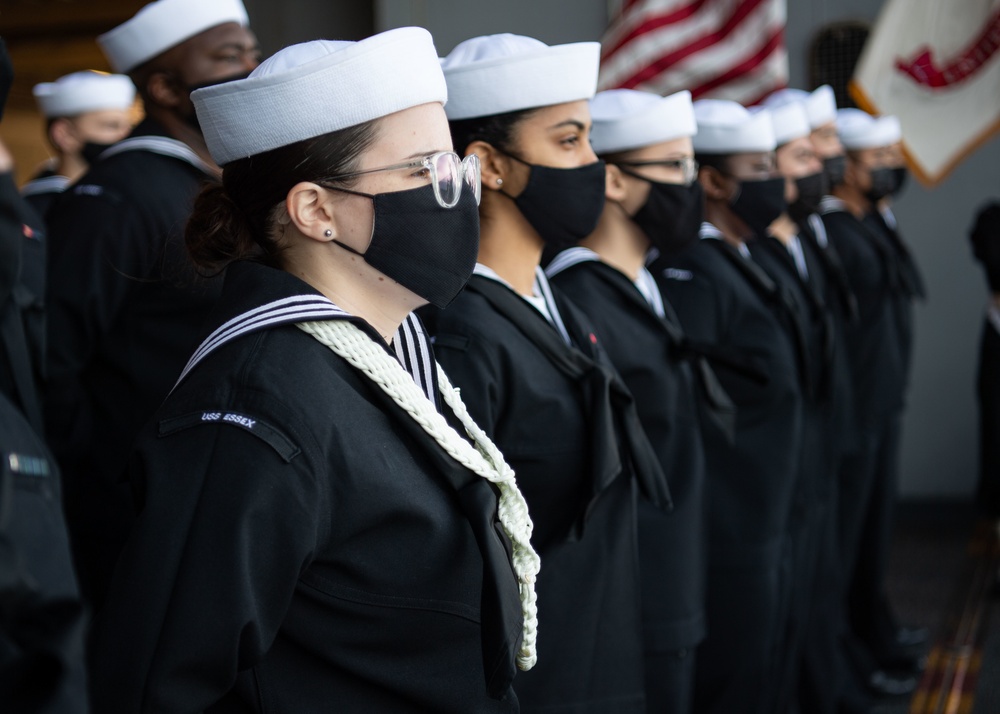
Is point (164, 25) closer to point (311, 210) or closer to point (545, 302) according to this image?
point (545, 302)

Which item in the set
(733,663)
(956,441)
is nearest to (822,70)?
(956,441)

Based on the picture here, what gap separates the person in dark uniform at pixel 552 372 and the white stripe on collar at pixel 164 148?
2.70ft

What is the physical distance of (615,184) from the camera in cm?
303

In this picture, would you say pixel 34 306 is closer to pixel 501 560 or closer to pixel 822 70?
pixel 501 560

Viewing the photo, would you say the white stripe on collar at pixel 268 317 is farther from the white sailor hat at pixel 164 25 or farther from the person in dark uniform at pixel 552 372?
the white sailor hat at pixel 164 25

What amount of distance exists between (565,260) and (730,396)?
3.06 ft

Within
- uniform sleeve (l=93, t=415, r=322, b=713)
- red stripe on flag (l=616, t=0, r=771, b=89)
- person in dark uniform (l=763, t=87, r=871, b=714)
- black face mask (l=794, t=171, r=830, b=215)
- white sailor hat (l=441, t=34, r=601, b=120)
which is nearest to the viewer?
uniform sleeve (l=93, t=415, r=322, b=713)

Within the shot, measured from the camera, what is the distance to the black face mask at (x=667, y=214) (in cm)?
301

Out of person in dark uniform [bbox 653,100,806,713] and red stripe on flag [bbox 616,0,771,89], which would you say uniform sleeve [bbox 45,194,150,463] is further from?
→ red stripe on flag [bbox 616,0,771,89]

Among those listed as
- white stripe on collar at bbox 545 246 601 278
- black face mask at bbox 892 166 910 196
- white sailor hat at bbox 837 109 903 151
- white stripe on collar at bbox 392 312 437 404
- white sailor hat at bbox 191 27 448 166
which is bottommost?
black face mask at bbox 892 166 910 196

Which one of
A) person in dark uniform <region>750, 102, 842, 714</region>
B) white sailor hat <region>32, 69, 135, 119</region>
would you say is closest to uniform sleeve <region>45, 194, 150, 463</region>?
person in dark uniform <region>750, 102, 842, 714</region>

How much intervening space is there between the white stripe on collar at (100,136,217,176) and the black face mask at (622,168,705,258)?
41.0 inches

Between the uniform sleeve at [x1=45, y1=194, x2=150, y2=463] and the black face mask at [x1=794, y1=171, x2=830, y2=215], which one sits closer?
the uniform sleeve at [x1=45, y1=194, x2=150, y2=463]

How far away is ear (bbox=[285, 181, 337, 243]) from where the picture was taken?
1.64 meters
